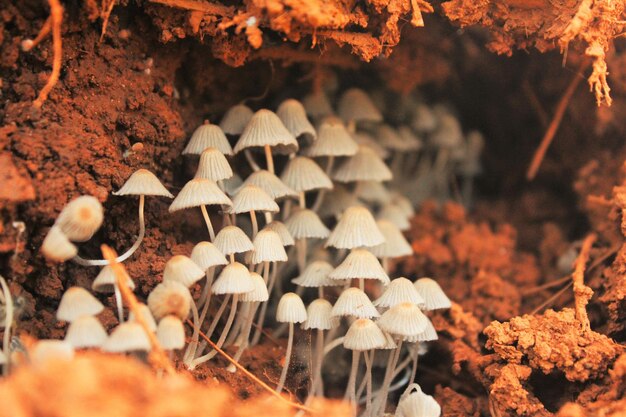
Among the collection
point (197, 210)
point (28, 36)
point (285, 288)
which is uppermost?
point (28, 36)

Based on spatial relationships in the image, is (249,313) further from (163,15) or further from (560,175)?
(560,175)

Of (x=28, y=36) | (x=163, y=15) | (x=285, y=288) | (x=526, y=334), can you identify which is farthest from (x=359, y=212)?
(x=28, y=36)

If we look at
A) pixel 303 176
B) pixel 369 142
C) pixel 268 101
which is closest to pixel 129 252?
pixel 303 176

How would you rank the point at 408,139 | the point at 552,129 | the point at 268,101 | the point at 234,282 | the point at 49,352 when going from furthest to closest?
the point at 408,139 → the point at 552,129 → the point at 268,101 → the point at 234,282 → the point at 49,352

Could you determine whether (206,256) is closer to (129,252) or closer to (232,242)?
(232,242)

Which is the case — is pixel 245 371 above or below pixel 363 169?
below

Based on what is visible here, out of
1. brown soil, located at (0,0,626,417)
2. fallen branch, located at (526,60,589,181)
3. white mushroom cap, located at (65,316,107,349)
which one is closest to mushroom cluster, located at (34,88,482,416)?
white mushroom cap, located at (65,316,107,349)
